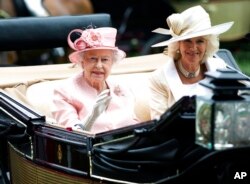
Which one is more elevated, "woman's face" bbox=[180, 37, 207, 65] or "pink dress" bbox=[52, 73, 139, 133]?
"woman's face" bbox=[180, 37, 207, 65]

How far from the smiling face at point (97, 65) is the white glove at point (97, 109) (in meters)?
0.33

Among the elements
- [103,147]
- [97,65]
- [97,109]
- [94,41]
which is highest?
[94,41]

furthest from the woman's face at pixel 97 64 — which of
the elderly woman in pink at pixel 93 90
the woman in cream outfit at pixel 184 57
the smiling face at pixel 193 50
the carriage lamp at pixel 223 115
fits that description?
the carriage lamp at pixel 223 115

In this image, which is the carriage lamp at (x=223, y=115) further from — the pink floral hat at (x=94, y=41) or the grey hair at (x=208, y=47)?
the pink floral hat at (x=94, y=41)

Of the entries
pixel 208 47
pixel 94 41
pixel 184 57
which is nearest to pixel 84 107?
pixel 94 41

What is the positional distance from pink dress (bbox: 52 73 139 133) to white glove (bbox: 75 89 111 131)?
0.34ft

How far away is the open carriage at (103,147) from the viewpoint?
3783 mm

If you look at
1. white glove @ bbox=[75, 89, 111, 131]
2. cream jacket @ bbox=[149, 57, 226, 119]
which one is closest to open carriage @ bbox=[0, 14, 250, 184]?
white glove @ bbox=[75, 89, 111, 131]

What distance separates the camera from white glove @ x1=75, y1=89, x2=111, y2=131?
14.4ft

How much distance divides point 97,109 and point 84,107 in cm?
36

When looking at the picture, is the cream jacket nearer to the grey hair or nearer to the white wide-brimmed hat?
the grey hair

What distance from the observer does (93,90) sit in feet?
15.9

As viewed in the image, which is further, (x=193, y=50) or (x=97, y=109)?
(x=193, y=50)

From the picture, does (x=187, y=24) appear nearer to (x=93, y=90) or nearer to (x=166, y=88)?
(x=166, y=88)
